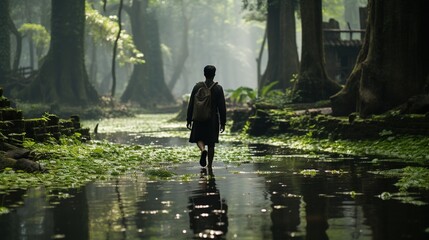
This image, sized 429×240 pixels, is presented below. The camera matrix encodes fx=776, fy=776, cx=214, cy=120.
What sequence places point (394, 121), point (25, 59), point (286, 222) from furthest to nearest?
point (25, 59), point (394, 121), point (286, 222)

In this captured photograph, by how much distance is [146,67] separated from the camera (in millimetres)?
72625

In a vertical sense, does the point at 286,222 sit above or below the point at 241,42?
below

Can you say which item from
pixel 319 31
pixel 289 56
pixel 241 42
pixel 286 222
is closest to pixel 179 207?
pixel 286 222

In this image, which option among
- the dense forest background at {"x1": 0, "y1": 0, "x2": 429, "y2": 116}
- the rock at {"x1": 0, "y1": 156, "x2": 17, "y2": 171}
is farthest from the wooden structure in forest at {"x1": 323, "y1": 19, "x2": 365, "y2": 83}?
the rock at {"x1": 0, "y1": 156, "x2": 17, "y2": 171}

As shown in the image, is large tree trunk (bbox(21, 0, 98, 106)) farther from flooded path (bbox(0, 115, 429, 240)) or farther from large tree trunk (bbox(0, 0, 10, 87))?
flooded path (bbox(0, 115, 429, 240))

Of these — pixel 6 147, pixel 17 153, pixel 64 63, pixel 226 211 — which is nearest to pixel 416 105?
pixel 17 153

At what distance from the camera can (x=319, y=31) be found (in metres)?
27.6

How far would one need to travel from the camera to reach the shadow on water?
708 cm

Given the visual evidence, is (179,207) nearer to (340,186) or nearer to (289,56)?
(340,186)

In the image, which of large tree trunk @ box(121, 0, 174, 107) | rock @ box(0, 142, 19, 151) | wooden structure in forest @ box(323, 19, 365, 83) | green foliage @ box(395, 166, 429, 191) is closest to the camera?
green foliage @ box(395, 166, 429, 191)

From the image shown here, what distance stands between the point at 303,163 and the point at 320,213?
6668mm

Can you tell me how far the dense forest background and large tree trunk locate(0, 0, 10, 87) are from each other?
7 cm

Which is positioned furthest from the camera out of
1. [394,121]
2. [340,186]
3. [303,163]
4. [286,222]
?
[394,121]

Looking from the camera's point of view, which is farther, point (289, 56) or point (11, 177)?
point (289, 56)
